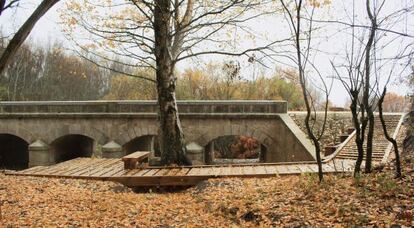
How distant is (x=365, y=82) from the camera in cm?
571

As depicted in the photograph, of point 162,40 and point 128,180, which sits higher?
point 162,40

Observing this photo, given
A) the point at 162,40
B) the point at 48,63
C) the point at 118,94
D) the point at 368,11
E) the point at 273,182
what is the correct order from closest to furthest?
the point at 368,11
the point at 273,182
the point at 162,40
the point at 118,94
the point at 48,63

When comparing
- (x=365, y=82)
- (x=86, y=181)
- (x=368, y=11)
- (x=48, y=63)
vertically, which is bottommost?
(x=86, y=181)

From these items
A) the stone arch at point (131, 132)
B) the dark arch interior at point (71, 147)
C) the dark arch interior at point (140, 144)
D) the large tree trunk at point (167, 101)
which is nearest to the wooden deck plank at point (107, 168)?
the large tree trunk at point (167, 101)

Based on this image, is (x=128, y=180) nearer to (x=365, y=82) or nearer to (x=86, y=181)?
(x=86, y=181)

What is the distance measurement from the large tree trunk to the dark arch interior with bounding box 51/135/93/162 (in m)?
7.63

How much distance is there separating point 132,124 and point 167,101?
18.4ft

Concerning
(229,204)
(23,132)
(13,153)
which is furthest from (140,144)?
(229,204)

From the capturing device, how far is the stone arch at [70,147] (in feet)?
52.5

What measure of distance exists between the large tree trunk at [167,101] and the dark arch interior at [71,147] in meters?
7.63

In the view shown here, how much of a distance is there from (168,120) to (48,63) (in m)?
32.1

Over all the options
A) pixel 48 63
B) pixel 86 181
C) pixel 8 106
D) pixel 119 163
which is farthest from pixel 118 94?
pixel 86 181

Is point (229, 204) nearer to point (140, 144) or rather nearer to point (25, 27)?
point (25, 27)

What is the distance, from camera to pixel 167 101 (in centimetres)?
955
